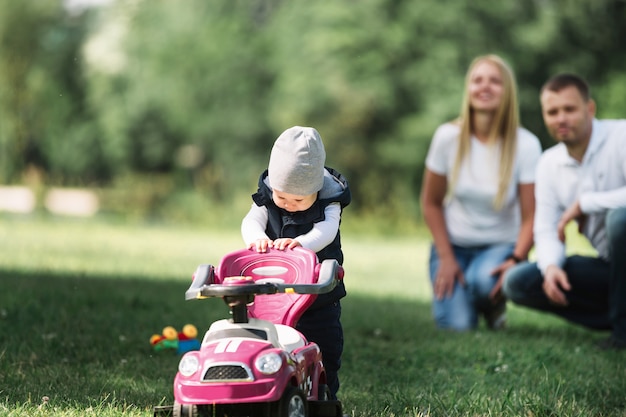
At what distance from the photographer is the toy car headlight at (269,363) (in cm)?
254

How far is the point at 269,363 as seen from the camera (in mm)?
2551

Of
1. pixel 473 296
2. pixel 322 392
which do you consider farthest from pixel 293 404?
pixel 473 296

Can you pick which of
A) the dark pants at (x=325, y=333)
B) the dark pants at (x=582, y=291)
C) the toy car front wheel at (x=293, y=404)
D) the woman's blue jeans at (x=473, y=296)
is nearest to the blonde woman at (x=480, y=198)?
the woman's blue jeans at (x=473, y=296)

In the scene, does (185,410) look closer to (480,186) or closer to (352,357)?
(352,357)

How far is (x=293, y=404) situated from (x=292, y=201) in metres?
0.86

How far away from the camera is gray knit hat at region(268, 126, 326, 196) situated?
3109 mm

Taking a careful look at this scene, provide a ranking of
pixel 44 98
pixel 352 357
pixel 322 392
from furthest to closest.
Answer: pixel 44 98, pixel 352 357, pixel 322 392

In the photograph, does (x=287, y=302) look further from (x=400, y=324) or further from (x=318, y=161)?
(x=400, y=324)

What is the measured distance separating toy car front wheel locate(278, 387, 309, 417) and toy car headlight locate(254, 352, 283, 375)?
77 millimetres

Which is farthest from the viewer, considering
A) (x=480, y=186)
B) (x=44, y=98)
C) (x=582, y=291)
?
(x=44, y=98)

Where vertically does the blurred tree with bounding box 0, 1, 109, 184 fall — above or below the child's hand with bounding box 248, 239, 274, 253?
above

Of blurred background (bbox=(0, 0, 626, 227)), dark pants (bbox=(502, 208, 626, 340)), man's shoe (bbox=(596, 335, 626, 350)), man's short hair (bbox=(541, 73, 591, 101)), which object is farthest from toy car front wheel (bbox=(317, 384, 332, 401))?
blurred background (bbox=(0, 0, 626, 227))

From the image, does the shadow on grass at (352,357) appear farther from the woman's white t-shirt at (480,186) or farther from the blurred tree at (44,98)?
the blurred tree at (44,98)

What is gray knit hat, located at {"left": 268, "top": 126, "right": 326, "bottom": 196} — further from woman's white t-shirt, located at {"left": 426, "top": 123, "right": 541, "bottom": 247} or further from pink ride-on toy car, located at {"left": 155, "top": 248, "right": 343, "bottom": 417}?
woman's white t-shirt, located at {"left": 426, "top": 123, "right": 541, "bottom": 247}
